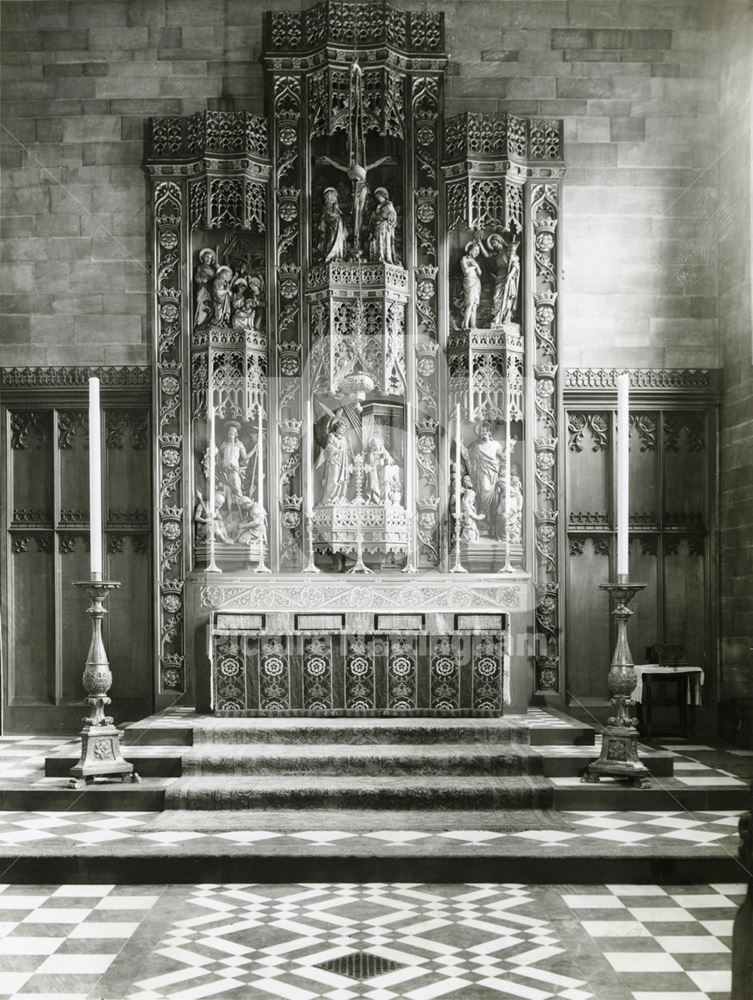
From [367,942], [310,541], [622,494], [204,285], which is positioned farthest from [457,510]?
[367,942]

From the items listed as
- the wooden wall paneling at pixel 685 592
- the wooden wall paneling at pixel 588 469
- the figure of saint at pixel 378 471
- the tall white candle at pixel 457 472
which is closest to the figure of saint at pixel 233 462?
the figure of saint at pixel 378 471

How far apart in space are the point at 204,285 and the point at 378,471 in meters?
2.60

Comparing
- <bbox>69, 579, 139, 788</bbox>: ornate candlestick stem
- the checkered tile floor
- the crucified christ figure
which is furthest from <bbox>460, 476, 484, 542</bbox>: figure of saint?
<bbox>69, 579, 139, 788</bbox>: ornate candlestick stem

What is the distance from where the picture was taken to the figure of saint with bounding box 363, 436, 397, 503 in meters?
10.7

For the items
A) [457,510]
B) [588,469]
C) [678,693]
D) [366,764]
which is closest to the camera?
[366,764]

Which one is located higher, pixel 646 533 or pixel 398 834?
pixel 646 533

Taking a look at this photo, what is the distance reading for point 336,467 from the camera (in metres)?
10.7

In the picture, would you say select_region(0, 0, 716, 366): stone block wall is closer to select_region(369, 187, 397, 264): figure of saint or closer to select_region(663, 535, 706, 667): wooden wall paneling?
select_region(369, 187, 397, 264): figure of saint

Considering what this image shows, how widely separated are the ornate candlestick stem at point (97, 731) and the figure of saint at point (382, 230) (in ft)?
15.2

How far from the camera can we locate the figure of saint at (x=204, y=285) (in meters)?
11.0

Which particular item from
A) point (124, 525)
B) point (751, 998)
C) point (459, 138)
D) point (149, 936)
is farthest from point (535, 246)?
point (751, 998)

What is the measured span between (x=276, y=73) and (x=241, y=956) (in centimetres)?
886

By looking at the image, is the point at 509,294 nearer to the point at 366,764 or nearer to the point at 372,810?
the point at 366,764

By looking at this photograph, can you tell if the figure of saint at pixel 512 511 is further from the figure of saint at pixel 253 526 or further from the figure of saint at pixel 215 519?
the figure of saint at pixel 215 519
